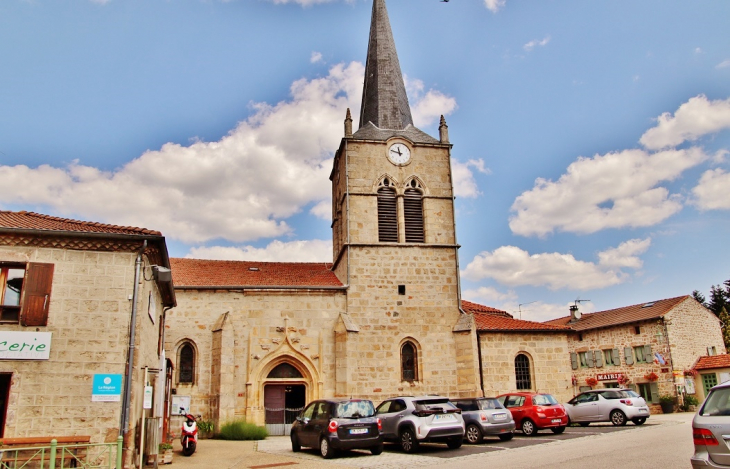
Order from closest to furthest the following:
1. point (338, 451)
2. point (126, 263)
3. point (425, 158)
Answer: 1. point (126, 263)
2. point (338, 451)
3. point (425, 158)

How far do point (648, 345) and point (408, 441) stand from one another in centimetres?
2211

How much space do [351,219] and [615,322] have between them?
1836cm

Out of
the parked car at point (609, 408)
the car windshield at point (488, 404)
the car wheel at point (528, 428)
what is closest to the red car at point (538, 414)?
the car wheel at point (528, 428)

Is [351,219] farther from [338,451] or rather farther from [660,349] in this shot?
[660,349]

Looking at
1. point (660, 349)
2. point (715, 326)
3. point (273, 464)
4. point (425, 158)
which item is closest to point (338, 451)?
point (273, 464)

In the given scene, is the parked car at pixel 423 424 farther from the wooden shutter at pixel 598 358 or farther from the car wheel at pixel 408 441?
the wooden shutter at pixel 598 358

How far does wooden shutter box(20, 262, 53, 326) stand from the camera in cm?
1245

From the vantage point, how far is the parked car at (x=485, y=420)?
16422 mm

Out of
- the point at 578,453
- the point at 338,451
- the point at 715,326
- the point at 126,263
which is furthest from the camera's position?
the point at 715,326

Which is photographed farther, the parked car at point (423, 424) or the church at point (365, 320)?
the church at point (365, 320)

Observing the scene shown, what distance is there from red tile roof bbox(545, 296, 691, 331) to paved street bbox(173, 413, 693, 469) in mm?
15073

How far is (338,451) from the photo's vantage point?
15.5 meters

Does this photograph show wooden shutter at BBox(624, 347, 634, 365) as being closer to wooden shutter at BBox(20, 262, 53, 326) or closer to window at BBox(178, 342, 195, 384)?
window at BBox(178, 342, 195, 384)

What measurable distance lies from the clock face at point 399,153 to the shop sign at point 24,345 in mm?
18034
